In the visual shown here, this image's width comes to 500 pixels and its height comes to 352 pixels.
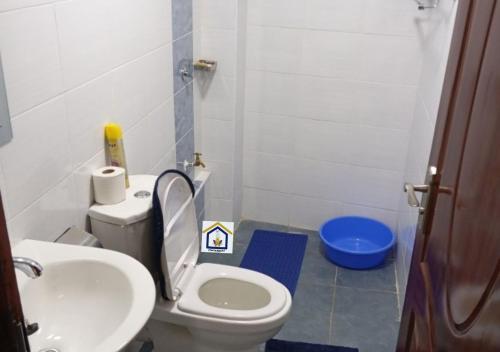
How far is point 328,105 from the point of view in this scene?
2.69m

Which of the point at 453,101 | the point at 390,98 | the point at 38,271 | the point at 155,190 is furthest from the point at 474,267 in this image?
the point at 390,98

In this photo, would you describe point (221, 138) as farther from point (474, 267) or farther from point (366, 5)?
point (474, 267)

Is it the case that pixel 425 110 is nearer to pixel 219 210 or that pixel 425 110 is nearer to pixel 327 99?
pixel 327 99

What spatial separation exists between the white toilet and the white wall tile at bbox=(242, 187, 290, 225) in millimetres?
1038

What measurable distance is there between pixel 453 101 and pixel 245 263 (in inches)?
68.9

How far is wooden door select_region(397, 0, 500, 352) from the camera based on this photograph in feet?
2.54

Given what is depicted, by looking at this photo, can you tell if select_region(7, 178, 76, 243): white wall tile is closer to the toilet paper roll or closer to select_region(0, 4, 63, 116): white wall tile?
the toilet paper roll

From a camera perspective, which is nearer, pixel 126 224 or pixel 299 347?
pixel 126 224

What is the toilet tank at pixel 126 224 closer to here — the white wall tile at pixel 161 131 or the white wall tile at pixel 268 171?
the white wall tile at pixel 161 131

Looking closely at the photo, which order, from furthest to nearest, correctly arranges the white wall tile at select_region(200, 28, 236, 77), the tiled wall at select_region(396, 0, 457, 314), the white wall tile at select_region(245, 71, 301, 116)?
the white wall tile at select_region(245, 71, 301, 116), the white wall tile at select_region(200, 28, 236, 77), the tiled wall at select_region(396, 0, 457, 314)

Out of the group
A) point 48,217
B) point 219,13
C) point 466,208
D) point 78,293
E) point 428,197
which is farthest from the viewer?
point 219,13

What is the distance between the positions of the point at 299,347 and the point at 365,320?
0.37 m

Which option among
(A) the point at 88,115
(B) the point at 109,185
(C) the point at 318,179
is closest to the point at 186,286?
(B) the point at 109,185

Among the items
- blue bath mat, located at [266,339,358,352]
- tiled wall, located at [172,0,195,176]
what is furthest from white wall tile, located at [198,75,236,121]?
blue bath mat, located at [266,339,358,352]
